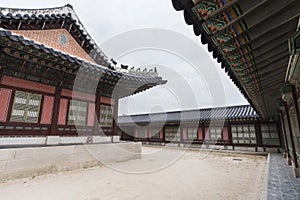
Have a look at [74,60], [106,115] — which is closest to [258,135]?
[106,115]

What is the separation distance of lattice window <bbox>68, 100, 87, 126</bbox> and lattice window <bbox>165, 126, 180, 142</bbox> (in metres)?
13.3

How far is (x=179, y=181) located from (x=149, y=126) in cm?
1698

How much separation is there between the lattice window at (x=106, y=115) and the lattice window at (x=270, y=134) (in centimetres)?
1266

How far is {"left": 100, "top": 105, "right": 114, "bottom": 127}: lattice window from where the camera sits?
887 centimetres

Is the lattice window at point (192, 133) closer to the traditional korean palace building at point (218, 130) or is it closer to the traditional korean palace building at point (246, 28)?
the traditional korean palace building at point (218, 130)

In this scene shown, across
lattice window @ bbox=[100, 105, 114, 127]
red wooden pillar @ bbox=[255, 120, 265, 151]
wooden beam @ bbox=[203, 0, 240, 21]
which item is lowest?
red wooden pillar @ bbox=[255, 120, 265, 151]

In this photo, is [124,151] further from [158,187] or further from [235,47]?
[235,47]

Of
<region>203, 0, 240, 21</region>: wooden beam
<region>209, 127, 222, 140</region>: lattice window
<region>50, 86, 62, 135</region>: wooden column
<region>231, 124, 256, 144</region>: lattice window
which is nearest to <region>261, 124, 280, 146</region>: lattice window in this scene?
<region>231, 124, 256, 144</region>: lattice window

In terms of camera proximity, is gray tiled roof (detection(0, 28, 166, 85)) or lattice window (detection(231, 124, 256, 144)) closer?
gray tiled roof (detection(0, 28, 166, 85))

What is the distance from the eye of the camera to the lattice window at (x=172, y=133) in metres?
19.3

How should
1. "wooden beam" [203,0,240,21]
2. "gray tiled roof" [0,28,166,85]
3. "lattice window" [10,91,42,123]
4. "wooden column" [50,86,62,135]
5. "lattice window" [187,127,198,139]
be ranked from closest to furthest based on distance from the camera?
"wooden beam" [203,0,240,21] < "gray tiled roof" [0,28,166,85] < "lattice window" [10,91,42,123] < "wooden column" [50,86,62,135] < "lattice window" [187,127,198,139]

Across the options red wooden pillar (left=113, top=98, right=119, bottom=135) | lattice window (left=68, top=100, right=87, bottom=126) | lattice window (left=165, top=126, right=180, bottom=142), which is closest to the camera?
lattice window (left=68, top=100, right=87, bottom=126)

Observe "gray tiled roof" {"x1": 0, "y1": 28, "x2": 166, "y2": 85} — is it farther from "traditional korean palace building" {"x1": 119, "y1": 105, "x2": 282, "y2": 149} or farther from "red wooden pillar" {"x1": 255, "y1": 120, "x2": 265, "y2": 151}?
"red wooden pillar" {"x1": 255, "y1": 120, "x2": 265, "y2": 151}

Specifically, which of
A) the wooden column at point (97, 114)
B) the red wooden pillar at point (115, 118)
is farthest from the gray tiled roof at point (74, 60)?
the red wooden pillar at point (115, 118)
